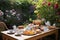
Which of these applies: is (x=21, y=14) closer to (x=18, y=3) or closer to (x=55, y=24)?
(x=18, y=3)

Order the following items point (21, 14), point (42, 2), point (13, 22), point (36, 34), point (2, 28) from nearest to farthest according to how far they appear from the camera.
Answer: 1. point (36, 34)
2. point (2, 28)
3. point (42, 2)
4. point (13, 22)
5. point (21, 14)

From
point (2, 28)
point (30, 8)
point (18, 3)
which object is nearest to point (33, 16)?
point (30, 8)

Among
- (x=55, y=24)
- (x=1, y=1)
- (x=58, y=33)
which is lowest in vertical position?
(x=58, y=33)

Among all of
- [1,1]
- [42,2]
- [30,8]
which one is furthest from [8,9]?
[42,2]

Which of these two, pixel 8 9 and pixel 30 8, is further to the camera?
pixel 30 8

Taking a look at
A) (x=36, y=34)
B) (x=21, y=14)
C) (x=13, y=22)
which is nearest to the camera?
(x=36, y=34)

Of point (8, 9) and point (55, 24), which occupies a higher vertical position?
point (8, 9)

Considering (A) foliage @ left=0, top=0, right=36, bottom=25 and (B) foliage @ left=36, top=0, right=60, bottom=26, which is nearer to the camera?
(B) foliage @ left=36, top=0, right=60, bottom=26

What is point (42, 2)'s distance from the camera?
149 inches

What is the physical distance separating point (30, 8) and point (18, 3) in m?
0.48

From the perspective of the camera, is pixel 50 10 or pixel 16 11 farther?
pixel 16 11

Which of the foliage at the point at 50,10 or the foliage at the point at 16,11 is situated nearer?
the foliage at the point at 50,10

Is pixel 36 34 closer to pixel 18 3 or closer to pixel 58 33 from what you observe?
pixel 58 33

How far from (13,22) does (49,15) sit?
1.23 metres
